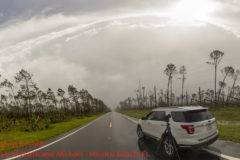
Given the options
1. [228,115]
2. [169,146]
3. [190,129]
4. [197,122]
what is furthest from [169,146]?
[228,115]

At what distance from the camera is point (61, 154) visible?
6.32m

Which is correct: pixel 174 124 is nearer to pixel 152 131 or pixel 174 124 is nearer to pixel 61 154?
pixel 152 131

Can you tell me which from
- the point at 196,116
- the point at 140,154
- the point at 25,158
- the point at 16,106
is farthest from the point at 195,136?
the point at 16,106

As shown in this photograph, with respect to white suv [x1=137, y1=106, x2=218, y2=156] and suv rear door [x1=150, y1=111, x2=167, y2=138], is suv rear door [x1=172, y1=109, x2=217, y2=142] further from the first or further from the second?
suv rear door [x1=150, y1=111, x2=167, y2=138]

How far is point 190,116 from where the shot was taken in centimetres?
544

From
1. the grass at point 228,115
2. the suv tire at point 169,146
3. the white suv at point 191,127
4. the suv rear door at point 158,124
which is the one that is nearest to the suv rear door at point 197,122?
the white suv at point 191,127

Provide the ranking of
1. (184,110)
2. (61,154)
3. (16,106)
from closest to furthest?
(184,110), (61,154), (16,106)

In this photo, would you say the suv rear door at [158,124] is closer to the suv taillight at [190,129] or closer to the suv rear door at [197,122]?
the suv rear door at [197,122]

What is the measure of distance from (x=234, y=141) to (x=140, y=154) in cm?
443

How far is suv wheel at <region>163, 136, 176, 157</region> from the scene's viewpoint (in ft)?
17.8

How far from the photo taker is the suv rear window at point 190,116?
538 cm

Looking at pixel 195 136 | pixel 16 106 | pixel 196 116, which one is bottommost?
pixel 16 106

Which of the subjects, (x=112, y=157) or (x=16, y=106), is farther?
(x=16, y=106)

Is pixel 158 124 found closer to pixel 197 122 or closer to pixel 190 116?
pixel 190 116
